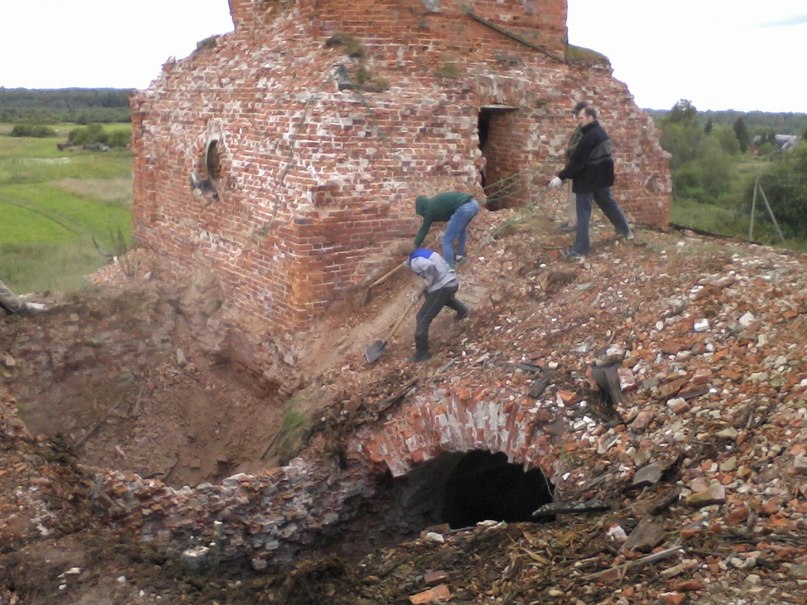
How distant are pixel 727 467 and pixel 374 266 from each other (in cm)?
466

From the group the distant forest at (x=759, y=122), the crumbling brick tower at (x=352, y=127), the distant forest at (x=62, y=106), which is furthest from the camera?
the distant forest at (x=62, y=106)

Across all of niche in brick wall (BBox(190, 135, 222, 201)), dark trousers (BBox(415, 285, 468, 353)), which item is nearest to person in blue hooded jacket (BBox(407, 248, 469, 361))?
dark trousers (BBox(415, 285, 468, 353))

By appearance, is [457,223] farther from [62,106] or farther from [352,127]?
[62,106]

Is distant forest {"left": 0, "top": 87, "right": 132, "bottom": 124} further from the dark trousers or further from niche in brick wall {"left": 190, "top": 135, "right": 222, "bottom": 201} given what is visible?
the dark trousers

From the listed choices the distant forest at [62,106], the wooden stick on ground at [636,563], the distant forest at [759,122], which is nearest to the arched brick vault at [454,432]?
the wooden stick on ground at [636,563]

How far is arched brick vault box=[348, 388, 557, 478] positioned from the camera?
578cm

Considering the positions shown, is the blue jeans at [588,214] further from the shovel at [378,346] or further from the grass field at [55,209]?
the grass field at [55,209]

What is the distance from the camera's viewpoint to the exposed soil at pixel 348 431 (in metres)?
4.09

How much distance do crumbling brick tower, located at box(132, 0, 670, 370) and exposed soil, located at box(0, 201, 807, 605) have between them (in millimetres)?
688

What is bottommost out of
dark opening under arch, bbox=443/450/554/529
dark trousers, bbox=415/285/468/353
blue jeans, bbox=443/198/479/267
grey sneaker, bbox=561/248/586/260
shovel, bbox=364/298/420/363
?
dark opening under arch, bbox=443/450/554/529

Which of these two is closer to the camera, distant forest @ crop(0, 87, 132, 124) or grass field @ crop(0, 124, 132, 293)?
grass field @ crop(0, 124, 132, 293)

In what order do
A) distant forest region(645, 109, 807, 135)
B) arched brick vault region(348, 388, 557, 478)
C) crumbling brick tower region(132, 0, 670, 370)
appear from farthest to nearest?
distant forest region(645, 109, 807, 135), crumbling brick tower region(132, 0, 670, 370), arched brick vault region(348, 388, 557, 478)

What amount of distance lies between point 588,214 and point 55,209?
112 ft

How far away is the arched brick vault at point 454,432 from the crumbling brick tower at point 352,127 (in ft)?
6.55
